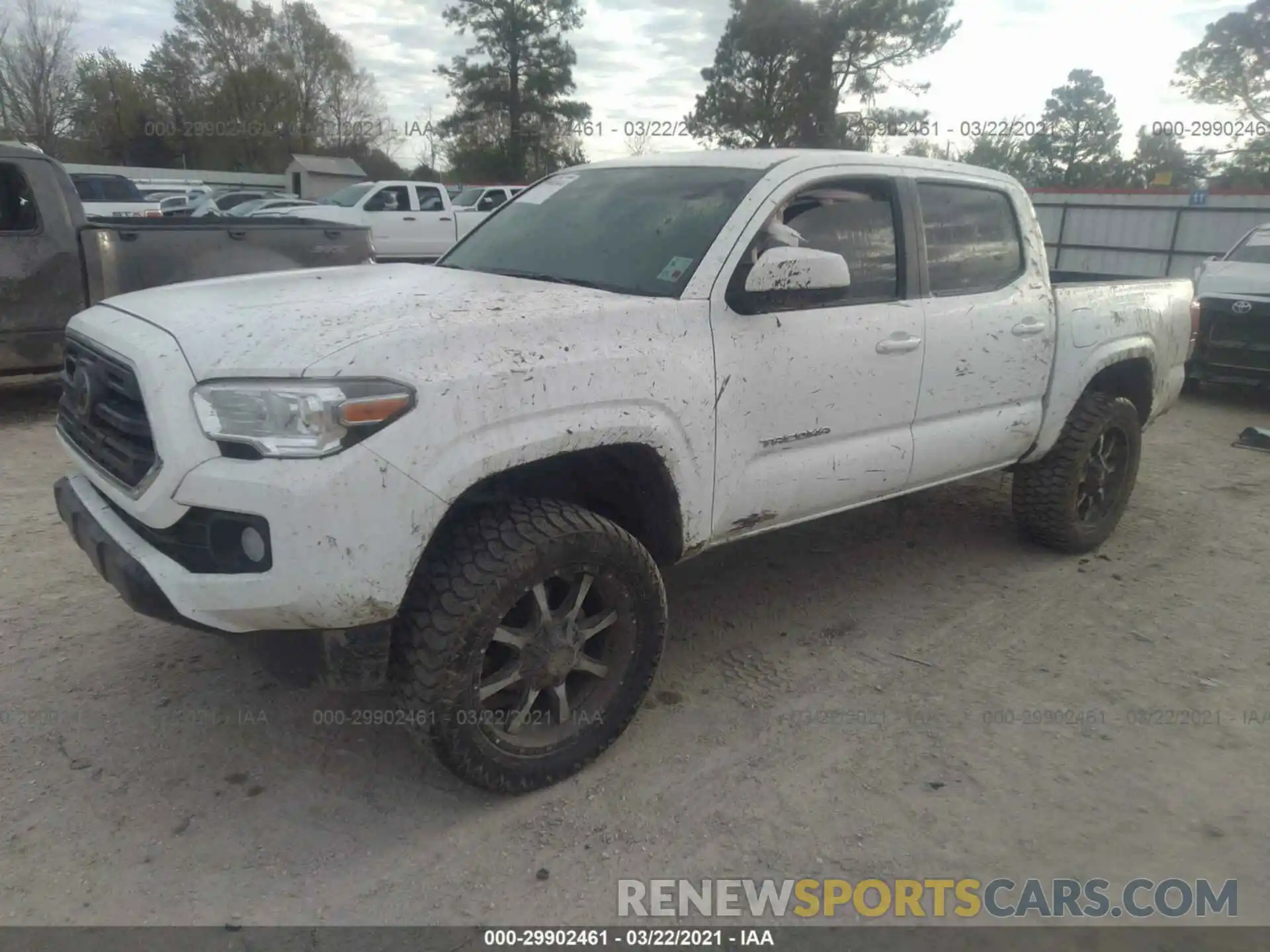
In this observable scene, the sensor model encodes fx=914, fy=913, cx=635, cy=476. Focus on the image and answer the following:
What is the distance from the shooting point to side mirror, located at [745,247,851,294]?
2986 mm

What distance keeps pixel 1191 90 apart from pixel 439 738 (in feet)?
115

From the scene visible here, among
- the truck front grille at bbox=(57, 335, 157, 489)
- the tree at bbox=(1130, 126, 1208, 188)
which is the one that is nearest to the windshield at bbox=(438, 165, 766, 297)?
the truck front grille at bbox=(57, 335, 157, 489)

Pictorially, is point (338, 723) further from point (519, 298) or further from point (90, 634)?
point (519, 298)

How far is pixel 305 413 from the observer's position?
2.25m

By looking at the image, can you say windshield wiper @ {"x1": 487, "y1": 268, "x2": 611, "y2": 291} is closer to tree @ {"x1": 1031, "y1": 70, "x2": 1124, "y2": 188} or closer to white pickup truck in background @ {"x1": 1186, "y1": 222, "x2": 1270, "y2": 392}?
white pickup truck in background @ {"x1": 1186, "y1": 222, "x2": 1270, "y2": 392}

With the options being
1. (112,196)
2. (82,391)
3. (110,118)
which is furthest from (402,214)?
(110,118)

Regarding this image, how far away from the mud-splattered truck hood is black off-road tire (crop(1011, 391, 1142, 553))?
2.79 m

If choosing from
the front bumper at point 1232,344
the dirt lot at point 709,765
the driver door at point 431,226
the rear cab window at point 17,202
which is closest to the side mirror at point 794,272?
the dirt lot at point 709,765

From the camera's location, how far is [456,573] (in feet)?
8.21

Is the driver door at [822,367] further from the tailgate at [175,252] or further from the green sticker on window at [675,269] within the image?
the tailgate at [175,252]

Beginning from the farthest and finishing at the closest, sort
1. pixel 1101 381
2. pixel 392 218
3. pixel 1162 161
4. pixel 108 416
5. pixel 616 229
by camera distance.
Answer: pixel 1162 161 → pixel 392 218 → pixel 1101 381 → pixel 616 229 → pixel 108 416

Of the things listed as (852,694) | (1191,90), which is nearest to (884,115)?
(1191,90)

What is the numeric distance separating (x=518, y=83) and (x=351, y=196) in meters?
26.5

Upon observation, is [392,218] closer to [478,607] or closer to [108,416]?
[108,416]
